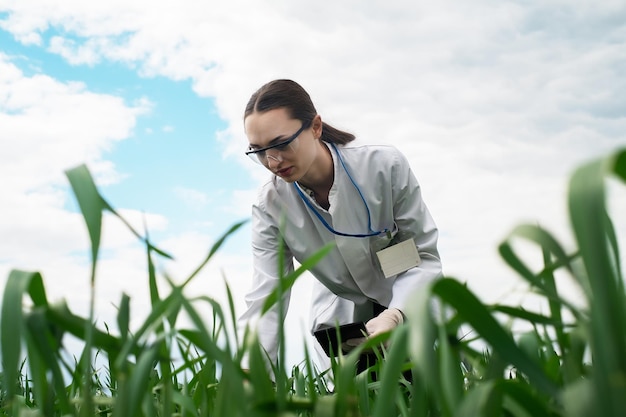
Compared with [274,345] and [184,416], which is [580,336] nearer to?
[184,416]

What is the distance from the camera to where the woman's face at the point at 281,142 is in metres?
2.35

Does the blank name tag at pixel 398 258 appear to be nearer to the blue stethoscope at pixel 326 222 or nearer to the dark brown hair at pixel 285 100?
the blue stethoscope at pixel 326 222

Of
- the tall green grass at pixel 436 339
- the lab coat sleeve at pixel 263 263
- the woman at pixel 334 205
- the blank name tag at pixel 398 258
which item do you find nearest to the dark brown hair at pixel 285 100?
the woman at pixel 334 205

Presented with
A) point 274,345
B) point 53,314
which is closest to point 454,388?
point 53,314

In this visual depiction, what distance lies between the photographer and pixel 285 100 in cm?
243

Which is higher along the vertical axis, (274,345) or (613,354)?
(613,354)

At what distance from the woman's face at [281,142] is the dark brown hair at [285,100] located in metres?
0.02

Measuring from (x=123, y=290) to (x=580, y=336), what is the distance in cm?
32

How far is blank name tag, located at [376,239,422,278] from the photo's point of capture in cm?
252

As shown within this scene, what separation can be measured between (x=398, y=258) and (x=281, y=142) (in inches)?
24.0

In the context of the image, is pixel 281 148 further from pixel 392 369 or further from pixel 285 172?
pixel 392 369

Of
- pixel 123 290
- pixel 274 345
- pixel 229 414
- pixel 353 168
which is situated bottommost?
pixel 274 345

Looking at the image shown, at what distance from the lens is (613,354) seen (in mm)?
351

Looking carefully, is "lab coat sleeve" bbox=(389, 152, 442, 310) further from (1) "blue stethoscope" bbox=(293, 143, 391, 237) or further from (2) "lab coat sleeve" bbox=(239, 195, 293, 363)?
(2) "lab coat sleeve" bbox=(239, 195, 293, 363)
